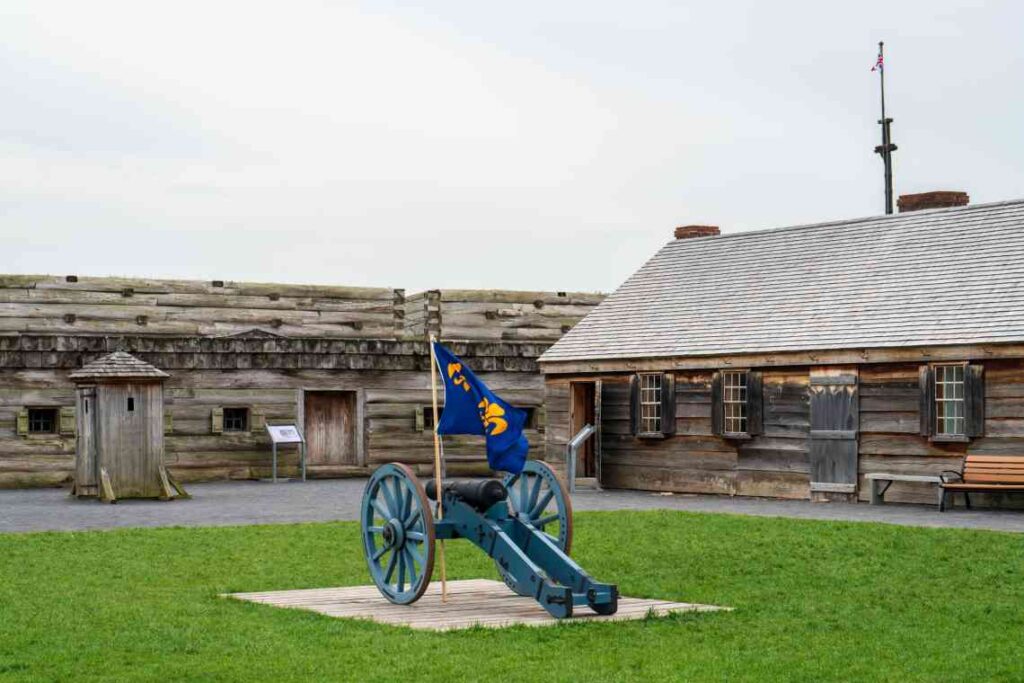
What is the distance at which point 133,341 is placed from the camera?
2903cm

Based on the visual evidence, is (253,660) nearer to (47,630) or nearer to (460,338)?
(47,630)

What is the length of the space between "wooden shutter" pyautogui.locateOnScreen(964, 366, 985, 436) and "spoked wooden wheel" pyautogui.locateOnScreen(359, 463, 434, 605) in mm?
11854

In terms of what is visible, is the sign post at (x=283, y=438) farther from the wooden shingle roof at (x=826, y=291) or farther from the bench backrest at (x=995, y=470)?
the bench backrest at (x=995, y=470)

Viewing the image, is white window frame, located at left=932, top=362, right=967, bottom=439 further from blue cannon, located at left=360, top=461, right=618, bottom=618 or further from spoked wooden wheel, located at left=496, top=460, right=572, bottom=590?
blue cannon, located at left=360, top=461, right=618, bottom=618

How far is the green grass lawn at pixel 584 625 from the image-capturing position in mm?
9297

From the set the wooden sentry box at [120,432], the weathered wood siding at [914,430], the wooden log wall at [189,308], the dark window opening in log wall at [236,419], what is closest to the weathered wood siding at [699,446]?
the weathered wood siding at [914,430]

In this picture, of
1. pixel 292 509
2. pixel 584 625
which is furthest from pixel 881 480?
pixel 584 625

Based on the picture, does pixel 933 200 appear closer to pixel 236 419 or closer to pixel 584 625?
pixel 236 419

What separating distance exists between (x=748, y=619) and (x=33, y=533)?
9.64 m

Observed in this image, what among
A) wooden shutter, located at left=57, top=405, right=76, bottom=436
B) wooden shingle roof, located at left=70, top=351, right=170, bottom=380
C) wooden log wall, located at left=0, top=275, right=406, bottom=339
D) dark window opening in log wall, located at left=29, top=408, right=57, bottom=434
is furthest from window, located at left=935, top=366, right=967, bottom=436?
wooden log wall, located at left=0, top=275, right=406, bottom=339

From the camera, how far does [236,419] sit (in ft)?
99.1

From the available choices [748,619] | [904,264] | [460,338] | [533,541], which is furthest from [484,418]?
[460,338]

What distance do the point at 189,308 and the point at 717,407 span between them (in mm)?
13479

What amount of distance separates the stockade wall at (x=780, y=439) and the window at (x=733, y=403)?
0.24 m
